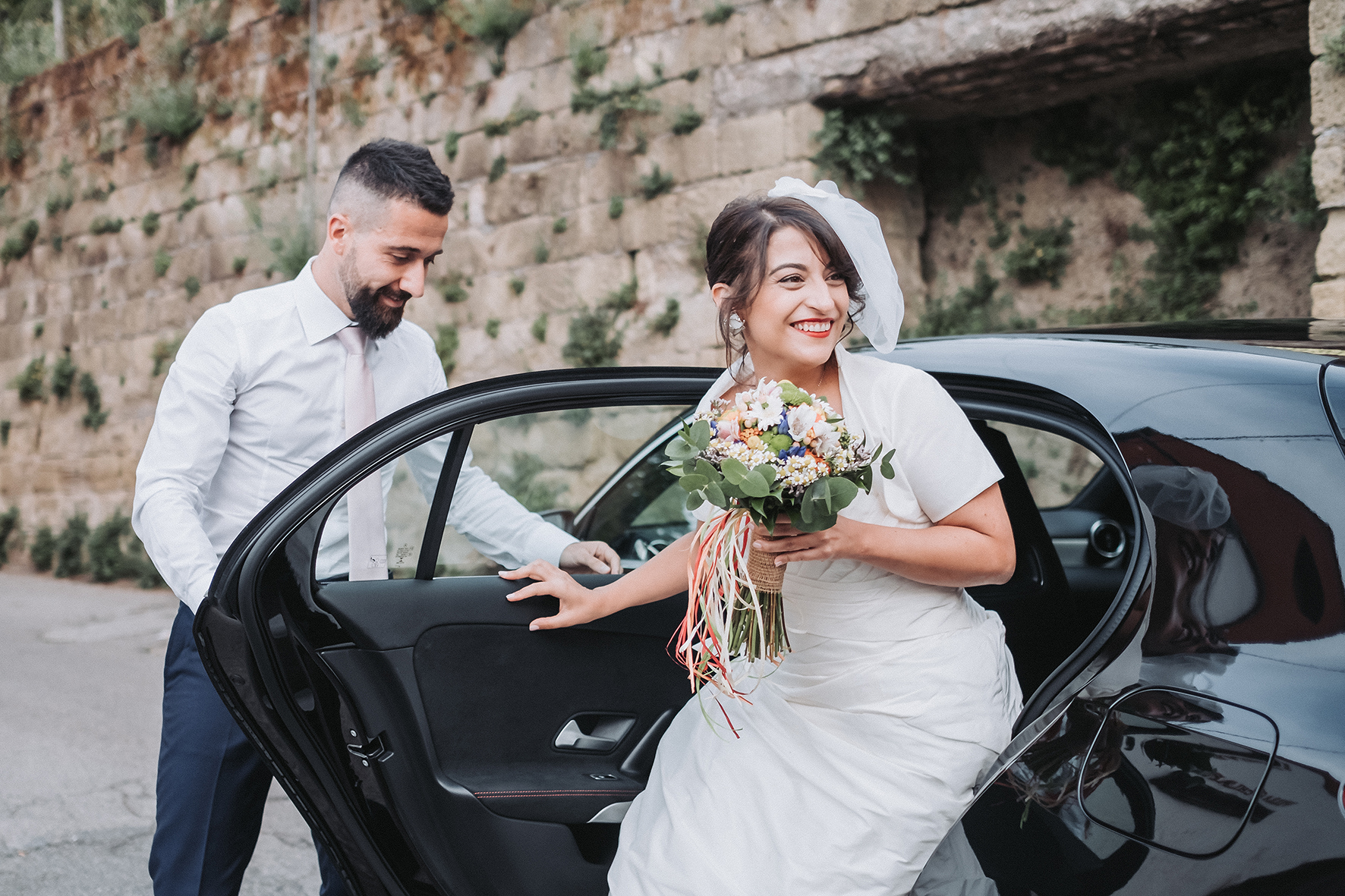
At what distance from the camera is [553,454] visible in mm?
4082

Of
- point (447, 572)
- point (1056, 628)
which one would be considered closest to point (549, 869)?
point (447, 572)

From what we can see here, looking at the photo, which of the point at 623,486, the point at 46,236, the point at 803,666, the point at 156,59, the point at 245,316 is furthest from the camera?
the point at 46,236

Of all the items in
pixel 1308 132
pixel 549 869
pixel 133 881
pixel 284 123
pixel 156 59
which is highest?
pixel 156 59

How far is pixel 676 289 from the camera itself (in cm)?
775

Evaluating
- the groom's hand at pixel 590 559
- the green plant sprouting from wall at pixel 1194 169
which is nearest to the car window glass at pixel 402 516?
the groom's hand at pixel 590 559

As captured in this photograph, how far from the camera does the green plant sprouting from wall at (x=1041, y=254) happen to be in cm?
695

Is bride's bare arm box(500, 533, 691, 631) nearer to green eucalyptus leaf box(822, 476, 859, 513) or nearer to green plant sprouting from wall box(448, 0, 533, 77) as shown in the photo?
green eucalyptus leaf box(822, 476, 859, 513)

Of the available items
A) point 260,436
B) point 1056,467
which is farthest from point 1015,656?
point 1056,467

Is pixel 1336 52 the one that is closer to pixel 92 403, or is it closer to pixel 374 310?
pixel 374 310

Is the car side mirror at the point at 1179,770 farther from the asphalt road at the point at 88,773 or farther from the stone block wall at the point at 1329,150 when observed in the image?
the stone block wall at the point at 1329,150

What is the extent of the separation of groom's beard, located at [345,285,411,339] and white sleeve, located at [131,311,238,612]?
0.27m

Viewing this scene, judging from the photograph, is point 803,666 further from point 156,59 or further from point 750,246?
point 156,59

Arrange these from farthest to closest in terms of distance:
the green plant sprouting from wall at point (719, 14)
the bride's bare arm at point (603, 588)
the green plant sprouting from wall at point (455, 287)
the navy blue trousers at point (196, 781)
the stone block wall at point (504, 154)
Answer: the green plant sprouting from wall at point (455, 287)
the green plant sprouting from wall at point (719, 14)
the stone block wall at point (504, 154)
the navy blue trousers at point (196, 781)
the bride's bare arm at point (603, 588)

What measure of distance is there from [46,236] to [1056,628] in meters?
13.6
